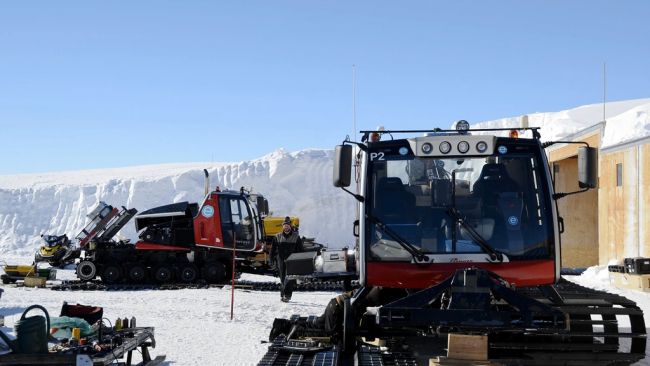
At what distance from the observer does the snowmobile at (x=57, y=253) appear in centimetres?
2380

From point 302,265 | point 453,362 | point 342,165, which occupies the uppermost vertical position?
point 342,165

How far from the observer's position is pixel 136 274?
22.0 metres

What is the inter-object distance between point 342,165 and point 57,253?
813 inches

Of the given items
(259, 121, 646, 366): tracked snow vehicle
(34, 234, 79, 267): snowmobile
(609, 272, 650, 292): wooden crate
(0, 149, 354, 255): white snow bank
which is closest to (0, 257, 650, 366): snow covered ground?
(609, 272, 650, 292): wooden crate

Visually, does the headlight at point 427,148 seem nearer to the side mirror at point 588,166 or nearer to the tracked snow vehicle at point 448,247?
the tracked snow vehicle at point 448,247

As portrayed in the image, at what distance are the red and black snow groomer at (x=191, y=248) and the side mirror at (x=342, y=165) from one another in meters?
15.7

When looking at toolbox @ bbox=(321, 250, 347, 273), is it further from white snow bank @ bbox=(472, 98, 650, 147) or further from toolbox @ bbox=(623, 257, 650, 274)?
white snow bank @ bbox=(472, 98, 650, 147)

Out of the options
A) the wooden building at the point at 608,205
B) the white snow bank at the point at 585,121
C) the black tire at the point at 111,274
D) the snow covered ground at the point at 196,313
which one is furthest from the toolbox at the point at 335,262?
the white snow bank at the point at 585,121

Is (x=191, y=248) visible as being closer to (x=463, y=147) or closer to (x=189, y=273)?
(x=189, y=273)

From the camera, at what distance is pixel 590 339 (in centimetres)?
668

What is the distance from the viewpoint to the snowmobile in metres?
23.8

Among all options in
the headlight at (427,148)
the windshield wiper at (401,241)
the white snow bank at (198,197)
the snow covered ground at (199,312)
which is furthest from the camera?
the white snow bank at (198,197)

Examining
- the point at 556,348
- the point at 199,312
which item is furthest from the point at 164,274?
the point at 556,348

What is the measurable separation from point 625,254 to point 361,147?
1975 cm
